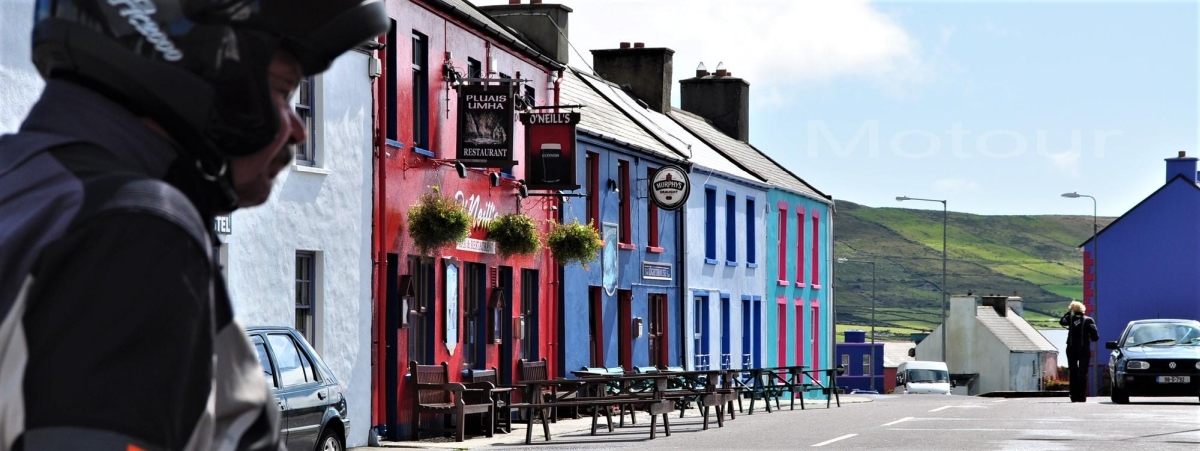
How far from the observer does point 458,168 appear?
74.9 ft

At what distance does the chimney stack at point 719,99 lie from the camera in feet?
160

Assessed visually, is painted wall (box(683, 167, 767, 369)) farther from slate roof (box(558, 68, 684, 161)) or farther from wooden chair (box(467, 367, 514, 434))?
wooden chair (box(467, 367, 514, 434))

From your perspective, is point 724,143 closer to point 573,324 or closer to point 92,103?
point 573,324

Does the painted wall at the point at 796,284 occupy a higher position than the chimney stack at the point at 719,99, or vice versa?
the chimney stack at the point at 719,99

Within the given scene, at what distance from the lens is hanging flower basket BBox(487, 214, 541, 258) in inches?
953

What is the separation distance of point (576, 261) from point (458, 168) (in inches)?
188

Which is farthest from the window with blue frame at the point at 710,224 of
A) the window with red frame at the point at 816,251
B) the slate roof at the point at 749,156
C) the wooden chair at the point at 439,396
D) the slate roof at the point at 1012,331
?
the slate roof at the point at 1012,331

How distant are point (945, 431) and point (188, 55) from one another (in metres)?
19.8

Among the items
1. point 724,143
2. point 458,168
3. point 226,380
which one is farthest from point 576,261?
point 226,380

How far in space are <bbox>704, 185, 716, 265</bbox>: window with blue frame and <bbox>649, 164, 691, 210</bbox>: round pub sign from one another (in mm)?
6013

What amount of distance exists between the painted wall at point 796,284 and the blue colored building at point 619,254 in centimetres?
818

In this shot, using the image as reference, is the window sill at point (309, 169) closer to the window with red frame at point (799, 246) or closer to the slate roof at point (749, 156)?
the slate roof at point (749, 156)

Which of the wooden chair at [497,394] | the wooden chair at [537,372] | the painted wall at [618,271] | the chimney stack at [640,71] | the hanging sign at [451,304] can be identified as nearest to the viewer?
the wooden chair at [497,394]

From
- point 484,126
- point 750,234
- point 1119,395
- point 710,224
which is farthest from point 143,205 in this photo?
point 750,234
